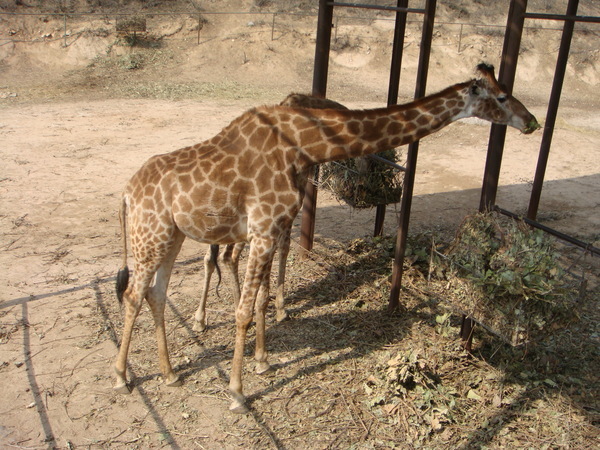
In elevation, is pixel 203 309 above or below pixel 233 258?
below

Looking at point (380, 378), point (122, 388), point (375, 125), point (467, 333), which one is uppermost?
point (375, 125)

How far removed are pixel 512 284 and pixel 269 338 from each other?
2.83m

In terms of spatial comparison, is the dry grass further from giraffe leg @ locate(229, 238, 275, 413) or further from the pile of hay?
the pile of hay

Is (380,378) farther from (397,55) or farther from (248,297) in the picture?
(397,55)

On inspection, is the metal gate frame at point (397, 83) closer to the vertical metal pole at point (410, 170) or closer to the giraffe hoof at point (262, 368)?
the vertical metal pole at point (410, 170)

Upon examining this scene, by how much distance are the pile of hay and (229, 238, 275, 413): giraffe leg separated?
202 centimetres

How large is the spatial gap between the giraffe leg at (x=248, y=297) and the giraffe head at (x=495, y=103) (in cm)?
221

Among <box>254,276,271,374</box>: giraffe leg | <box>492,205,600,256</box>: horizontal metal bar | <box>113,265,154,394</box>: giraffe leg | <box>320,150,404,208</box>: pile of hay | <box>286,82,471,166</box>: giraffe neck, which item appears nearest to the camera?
<box>492,205,600,256</box>: horizontal metal bar

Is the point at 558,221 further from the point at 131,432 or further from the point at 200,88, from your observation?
the point at 200,88

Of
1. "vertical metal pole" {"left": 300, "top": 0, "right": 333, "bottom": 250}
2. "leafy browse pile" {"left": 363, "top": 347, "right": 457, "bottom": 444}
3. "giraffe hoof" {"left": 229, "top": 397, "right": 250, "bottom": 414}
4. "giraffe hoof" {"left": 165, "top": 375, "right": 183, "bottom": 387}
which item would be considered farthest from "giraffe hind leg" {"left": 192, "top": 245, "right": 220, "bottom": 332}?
"leafy browse pile" {"left": 363, "top": 347, "right": 457, "bottom": 444}

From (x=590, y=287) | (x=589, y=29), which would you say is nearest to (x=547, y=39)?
(x=589, y=29)

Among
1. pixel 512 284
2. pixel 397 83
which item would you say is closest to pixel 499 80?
pixel 397 83

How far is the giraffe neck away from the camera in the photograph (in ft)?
16.7

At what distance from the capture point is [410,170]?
6125 mm
